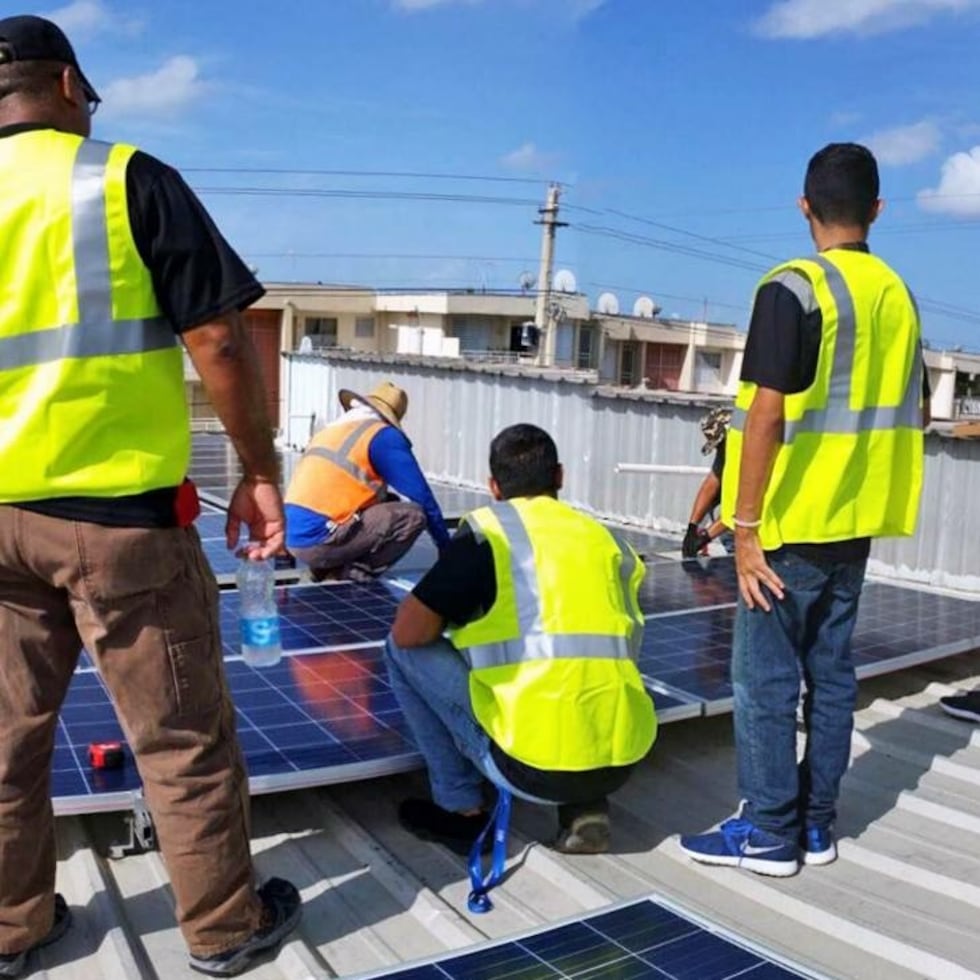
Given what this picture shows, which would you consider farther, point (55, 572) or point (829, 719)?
point (829, 719)

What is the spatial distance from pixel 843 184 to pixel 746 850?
1902 mm

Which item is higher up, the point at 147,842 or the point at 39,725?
the point at 39,725

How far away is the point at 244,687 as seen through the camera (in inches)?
157

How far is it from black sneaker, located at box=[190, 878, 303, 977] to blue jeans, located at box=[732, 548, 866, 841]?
4.44 feet

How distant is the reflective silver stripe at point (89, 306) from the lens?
224 centimetres

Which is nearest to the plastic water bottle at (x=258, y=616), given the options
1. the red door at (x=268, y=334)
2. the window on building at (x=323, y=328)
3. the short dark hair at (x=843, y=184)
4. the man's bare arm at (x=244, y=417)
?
the man's bare arm at (x=244, y=417)

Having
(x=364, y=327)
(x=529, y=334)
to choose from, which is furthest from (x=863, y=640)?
(x=364, y=327)

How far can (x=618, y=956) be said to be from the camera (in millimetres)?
2645

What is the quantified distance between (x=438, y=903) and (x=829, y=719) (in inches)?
49.1

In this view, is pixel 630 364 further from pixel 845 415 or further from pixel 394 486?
pixel 845 415

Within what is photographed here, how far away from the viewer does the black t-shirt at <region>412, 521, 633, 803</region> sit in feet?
10.1

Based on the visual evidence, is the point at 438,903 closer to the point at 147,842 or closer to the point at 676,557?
the point at 147,842

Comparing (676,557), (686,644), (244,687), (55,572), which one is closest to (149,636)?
(55,572)

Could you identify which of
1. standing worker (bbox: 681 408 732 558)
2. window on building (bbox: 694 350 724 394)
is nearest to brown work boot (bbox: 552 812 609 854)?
standing worker (bbox: 681 408 732 558)
